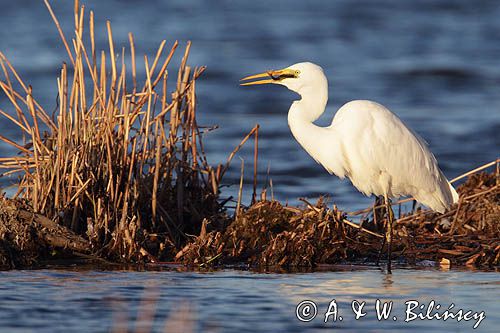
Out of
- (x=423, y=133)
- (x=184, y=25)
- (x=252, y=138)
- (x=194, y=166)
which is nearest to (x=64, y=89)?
(x=194, y=166)

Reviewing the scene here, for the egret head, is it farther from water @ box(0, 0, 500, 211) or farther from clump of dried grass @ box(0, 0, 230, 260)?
water @ box(0, 0, 500, 211)

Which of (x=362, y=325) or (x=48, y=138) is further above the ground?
(x=48, y=138)

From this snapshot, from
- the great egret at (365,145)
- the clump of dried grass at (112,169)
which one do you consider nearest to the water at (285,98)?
the clump of dried grass at (112,169)

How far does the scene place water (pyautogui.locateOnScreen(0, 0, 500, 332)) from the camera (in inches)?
233

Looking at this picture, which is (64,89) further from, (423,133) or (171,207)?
(423,133)

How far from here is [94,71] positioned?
7.49 m

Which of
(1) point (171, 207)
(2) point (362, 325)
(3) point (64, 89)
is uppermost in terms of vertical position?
(3) point (64, 89)

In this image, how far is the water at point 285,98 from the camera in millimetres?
5922

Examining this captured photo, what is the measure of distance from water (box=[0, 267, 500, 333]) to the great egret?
3.66 ft

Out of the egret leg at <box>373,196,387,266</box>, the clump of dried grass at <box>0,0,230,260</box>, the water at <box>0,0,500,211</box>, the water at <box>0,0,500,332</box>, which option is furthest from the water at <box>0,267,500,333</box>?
the water at <box>0,0,500,211</box>

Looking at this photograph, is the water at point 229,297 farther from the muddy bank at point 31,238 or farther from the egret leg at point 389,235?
the muddy bank at point 31,238

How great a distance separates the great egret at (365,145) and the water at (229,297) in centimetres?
111

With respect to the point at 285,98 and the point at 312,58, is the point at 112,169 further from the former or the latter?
the point at 312,58

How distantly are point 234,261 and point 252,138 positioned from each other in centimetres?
700
